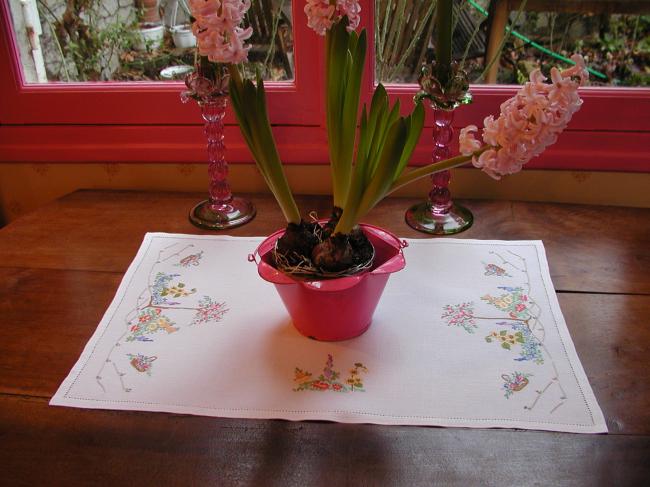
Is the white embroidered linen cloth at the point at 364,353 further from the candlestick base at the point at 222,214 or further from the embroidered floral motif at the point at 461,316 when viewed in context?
the candlestick base at the point at 222,214

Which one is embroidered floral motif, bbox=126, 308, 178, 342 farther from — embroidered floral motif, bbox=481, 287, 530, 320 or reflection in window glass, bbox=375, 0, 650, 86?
reflection in window glass, bbox=375, 0, 650, 86

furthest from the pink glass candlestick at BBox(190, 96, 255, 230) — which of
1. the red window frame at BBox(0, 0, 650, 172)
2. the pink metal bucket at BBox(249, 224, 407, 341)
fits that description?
→ the pink metal bucket at BBox(249, 224, 407, 341)

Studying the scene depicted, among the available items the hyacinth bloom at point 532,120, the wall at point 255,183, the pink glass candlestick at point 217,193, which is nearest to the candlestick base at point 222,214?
the pink glass candlestick at point 217,193

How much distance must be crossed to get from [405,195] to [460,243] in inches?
8.6

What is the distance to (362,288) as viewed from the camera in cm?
76

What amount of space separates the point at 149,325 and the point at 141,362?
0.08m

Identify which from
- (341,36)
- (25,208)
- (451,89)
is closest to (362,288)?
(341,36)

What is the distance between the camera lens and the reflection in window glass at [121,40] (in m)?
1.18

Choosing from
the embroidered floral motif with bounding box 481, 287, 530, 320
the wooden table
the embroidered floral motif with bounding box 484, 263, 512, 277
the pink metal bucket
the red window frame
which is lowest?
the wooden table

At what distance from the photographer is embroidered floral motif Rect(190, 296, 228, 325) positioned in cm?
88

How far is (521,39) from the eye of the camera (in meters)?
1.16

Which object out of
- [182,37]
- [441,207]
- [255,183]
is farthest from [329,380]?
[182,37]

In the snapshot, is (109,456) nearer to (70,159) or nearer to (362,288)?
(362,288)

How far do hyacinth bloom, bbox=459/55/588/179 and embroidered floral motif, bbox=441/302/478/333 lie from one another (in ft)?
0.80
